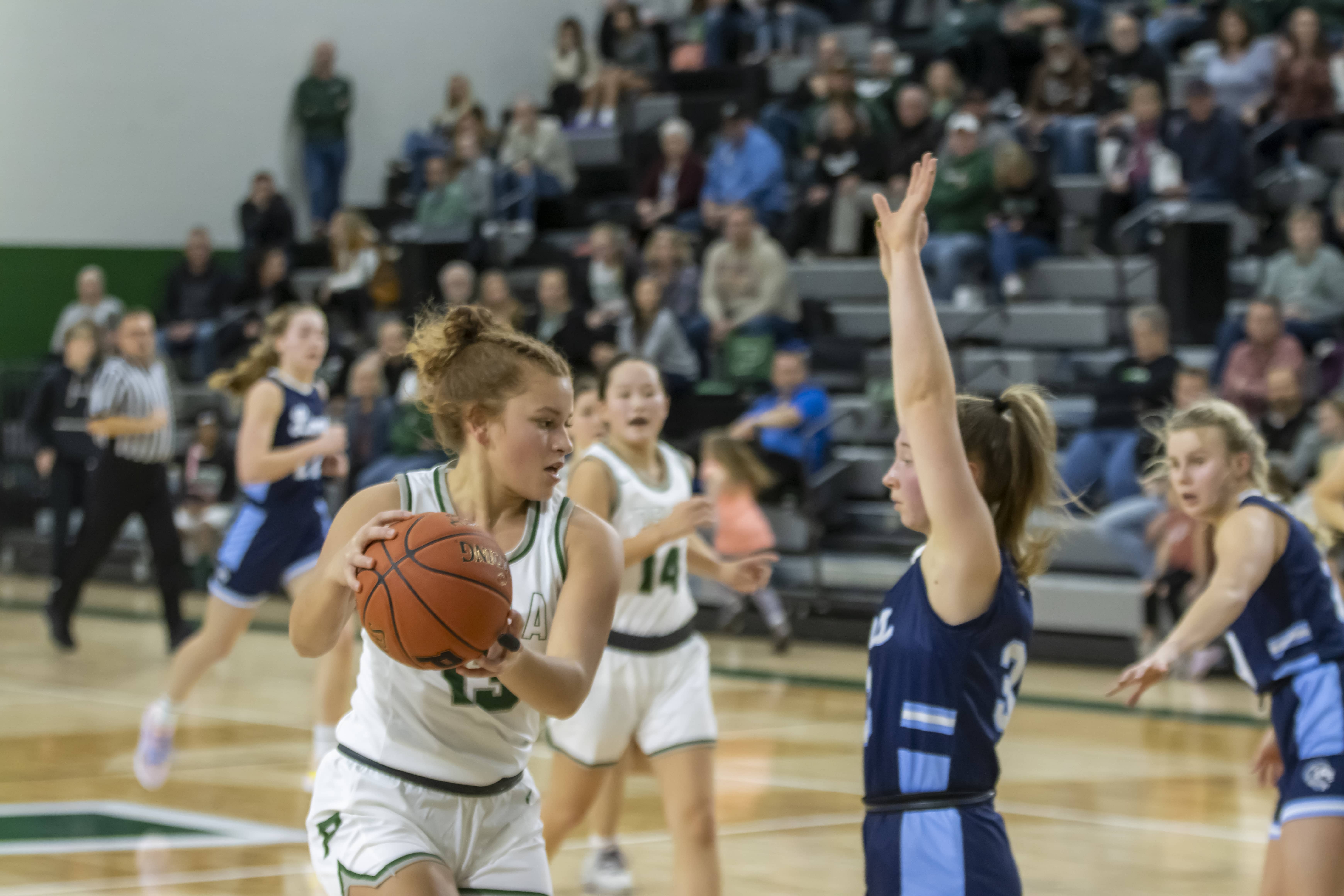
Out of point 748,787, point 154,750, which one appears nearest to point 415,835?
point 154,750

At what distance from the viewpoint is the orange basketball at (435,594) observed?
231cm

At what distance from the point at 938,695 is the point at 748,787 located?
12.5 ft

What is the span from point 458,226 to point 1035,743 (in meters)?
A: 8.45

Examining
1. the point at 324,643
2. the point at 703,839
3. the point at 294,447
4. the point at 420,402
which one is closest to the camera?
the point at 324,643

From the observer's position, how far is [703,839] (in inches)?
162

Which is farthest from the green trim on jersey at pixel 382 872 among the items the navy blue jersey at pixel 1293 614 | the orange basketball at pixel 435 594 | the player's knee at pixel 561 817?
the navy blue jersey at pixel 1293 614

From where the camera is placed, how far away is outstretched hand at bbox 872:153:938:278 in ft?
7.99

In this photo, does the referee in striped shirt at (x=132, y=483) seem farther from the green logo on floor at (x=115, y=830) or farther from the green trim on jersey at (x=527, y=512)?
the green trim on jersey at (x=527, y=512)

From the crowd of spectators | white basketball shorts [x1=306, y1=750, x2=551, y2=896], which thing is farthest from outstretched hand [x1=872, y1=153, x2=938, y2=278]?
the crowd of spectators

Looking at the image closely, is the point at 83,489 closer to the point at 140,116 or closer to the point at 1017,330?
the point at 140,116

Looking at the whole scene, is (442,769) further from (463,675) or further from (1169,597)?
(1169,597)

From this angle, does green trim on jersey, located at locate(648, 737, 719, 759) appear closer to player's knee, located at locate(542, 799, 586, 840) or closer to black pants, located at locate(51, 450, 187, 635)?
player's knee, located at locate(542, 799, 586, 840)

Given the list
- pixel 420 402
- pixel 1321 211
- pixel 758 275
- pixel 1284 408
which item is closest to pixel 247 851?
pixel 420 402

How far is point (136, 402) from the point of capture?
9.49 m
